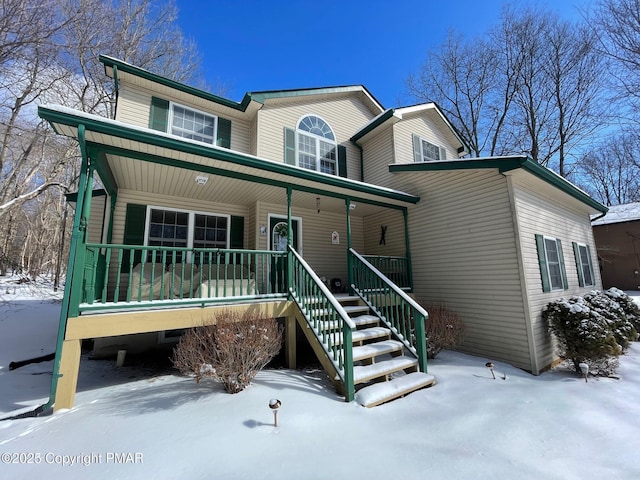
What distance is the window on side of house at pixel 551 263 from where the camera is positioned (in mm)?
6235

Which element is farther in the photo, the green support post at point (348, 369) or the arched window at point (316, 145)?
the arched window at point (316, 145)

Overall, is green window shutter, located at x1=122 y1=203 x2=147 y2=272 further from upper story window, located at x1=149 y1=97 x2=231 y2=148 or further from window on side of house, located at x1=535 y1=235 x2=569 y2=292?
window on side of house, located at x1=535 y1=235 x2=569 y2=292

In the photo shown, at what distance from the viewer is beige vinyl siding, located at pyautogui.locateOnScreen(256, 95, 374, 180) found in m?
8.28

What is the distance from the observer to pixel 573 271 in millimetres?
→ 7855

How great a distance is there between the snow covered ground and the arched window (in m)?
6.43

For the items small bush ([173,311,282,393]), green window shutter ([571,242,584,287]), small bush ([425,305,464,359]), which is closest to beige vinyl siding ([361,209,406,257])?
small bush ([425,305,464,359])

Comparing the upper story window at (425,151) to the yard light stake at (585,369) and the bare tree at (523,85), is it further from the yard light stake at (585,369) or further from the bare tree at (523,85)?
the bare tree at (523,85)

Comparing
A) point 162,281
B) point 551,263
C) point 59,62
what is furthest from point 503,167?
point 59,62

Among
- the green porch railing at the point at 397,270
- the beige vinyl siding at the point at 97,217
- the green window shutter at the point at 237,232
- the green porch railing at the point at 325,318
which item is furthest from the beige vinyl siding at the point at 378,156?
the beige vinyl siding at the point at 97,217

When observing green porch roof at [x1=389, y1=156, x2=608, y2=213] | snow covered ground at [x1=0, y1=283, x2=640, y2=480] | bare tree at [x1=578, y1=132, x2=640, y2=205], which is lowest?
snow covered ground at [x1=0, y1=283, x2=640, y2=480]

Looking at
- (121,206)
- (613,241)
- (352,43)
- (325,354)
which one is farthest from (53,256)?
(613,241)

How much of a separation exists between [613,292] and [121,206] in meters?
12.8

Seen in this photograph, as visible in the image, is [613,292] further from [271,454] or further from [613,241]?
[613,241]

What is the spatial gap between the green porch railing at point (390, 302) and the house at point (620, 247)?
16.2 m
